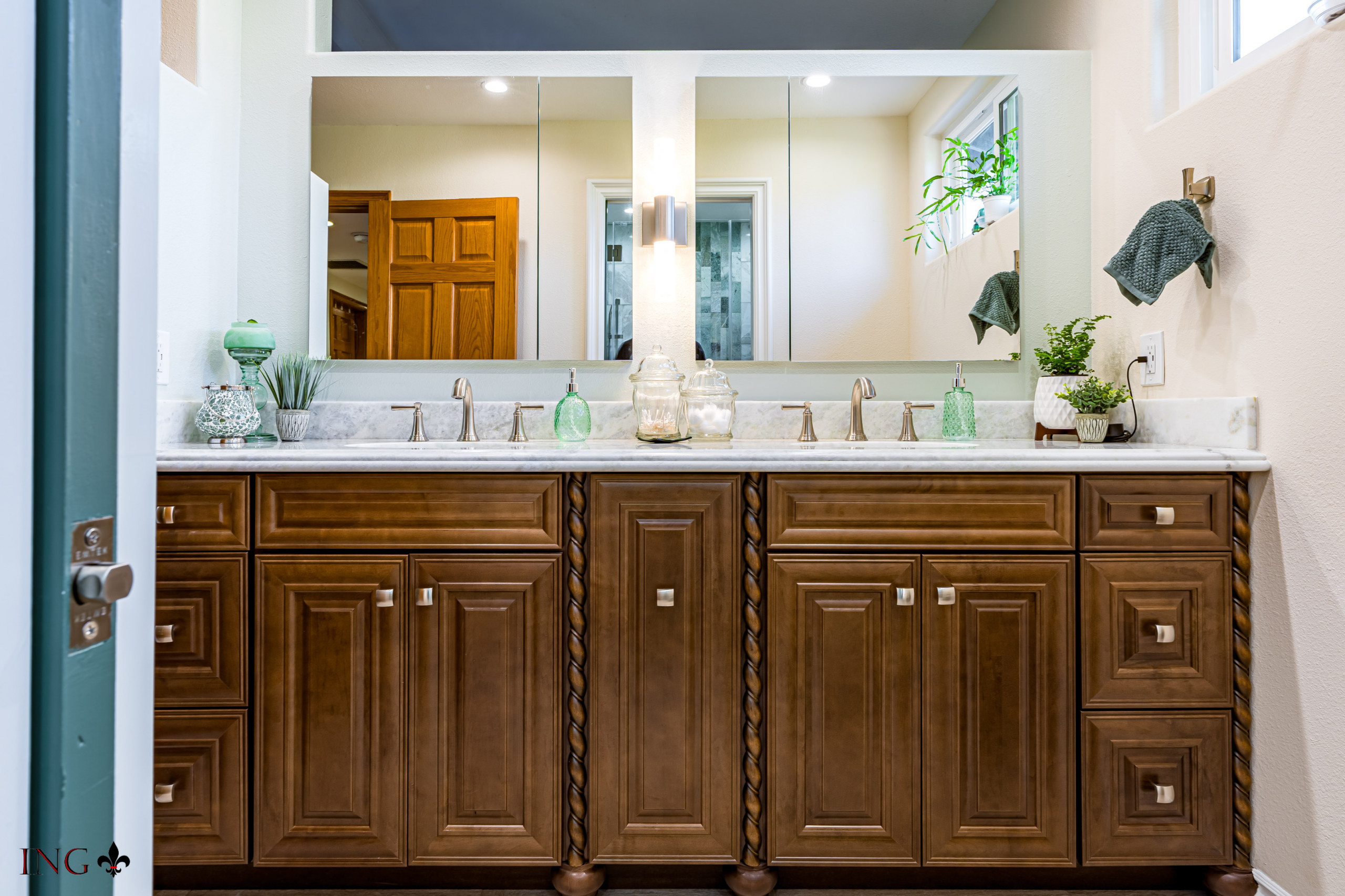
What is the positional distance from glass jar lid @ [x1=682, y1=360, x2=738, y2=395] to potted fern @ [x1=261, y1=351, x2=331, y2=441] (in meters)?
1.01

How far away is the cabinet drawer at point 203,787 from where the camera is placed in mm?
1359

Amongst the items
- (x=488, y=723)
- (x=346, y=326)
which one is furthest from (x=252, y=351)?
(x=488, y=723)

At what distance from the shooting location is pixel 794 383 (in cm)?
203

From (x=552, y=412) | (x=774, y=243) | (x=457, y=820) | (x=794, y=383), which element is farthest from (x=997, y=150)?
(x=457, y=820)

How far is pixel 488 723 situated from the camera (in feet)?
4.51

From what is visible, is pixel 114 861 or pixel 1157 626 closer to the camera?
pixel 114 861

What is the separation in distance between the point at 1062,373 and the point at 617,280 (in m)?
1.20

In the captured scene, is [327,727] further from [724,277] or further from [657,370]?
[724,277]

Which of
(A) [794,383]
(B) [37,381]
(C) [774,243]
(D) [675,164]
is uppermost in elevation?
(D) [675,164]

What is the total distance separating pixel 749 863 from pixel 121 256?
1.38 m

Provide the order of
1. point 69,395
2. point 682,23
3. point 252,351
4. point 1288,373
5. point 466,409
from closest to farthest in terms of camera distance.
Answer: point 69,395, point 1288,373, point 252,351, point 466,409, point 682,23

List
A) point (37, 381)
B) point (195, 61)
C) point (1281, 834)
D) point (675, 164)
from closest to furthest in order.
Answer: point (37, 381) → point (1281, 834) → point (195, 61) → point (675, 164)

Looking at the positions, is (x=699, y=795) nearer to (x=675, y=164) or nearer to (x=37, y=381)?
(x=37, y=381)

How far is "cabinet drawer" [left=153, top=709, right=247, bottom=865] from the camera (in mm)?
1359
